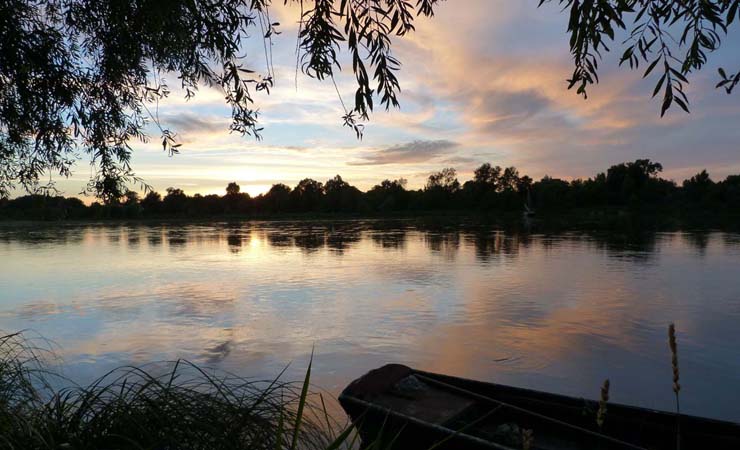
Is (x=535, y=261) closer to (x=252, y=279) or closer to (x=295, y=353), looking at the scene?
(x=252, y=279)

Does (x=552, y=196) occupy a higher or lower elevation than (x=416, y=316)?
higher

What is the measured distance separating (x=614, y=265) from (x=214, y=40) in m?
17.9

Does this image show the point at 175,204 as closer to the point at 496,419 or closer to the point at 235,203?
the point at 235,203

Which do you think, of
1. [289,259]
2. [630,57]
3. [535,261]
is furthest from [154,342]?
[535,261]

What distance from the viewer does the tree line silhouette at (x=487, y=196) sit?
79875 millimetres

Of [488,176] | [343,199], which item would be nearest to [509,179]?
[488,176]

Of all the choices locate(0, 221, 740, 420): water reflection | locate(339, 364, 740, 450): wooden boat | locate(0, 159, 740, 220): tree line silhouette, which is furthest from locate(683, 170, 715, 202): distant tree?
locate(339, 364, 740, 450): wooden boat

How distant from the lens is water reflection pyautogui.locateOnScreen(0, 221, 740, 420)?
7723mm

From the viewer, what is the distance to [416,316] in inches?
435

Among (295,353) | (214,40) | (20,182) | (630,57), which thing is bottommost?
(295,353)

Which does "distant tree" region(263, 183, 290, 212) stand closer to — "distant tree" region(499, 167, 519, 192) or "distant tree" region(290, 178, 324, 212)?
"distant tree" region(290, 178, 324, 212)

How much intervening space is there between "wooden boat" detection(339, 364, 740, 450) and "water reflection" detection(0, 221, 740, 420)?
210 centimetres

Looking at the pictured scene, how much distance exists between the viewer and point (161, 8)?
147 inches

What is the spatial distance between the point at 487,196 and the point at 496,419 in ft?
316
